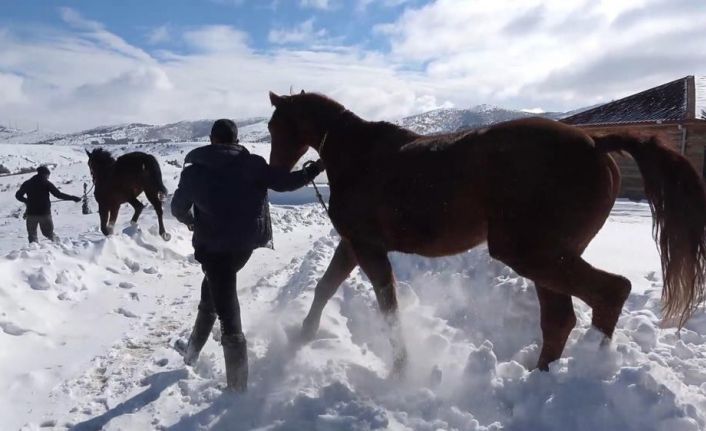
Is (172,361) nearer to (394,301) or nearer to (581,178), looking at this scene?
(394,301)

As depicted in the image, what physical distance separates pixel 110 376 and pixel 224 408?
1.15m

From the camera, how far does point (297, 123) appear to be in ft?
12.9

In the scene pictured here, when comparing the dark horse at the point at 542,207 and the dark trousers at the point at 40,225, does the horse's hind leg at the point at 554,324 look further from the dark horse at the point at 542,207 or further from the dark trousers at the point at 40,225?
the dark trousers at the point at 40,225

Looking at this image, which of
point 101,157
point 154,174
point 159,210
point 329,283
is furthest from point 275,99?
point 101,157

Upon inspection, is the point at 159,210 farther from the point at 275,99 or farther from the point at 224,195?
the point at 224,195

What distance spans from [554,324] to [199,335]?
2.38m

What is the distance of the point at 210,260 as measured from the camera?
3277 millimetres

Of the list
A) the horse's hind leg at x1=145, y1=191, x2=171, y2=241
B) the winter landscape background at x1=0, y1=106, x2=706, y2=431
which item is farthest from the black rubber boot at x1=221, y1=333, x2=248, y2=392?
the horse's hind leg at x1=145, y1=191, x2=171, y2=241

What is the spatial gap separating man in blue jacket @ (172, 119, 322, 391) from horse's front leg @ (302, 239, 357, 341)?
0.77 meters

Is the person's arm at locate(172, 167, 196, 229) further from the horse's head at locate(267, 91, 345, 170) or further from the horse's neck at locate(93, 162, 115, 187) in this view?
the horse's neck at locate(93, 162, 115, 187)

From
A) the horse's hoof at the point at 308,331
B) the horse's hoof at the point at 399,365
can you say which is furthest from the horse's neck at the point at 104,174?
the horse's hoof at the point at 399,365

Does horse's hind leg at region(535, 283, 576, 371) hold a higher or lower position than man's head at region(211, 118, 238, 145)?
lower

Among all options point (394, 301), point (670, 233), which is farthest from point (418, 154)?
point (670, 233)

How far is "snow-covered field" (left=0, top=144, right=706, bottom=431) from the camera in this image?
2645 millimetres
